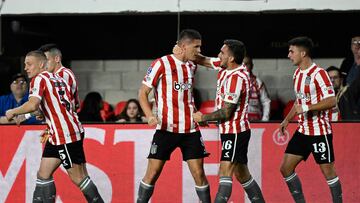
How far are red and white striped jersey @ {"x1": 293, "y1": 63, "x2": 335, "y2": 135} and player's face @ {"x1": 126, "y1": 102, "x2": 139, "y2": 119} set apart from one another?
313cm

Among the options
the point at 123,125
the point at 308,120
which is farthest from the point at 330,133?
the point at 123,125

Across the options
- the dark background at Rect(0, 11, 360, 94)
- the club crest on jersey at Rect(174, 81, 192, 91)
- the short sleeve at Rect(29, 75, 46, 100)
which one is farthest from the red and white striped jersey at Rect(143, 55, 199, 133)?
the dark background at Rect(0, 11, 360, 94)

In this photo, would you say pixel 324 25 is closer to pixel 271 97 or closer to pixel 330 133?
pixel 271 97

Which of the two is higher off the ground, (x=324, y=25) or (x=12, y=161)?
(x=324, y=25)

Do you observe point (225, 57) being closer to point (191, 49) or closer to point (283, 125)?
point (191, 49)

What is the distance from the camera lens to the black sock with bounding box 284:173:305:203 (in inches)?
450

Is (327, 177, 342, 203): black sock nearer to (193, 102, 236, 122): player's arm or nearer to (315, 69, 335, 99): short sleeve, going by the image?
(315, 69, 335, 99): short sleeve

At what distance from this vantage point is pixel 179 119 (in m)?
10.8

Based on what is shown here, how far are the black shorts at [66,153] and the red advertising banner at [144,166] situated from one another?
5.27 feet

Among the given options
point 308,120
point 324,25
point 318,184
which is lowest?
point 318,184

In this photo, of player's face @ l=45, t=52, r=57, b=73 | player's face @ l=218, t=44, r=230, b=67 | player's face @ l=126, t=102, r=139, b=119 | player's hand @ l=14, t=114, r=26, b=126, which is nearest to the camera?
player's face @ l=218, t=44, r=230, b=67

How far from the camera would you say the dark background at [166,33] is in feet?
51.6

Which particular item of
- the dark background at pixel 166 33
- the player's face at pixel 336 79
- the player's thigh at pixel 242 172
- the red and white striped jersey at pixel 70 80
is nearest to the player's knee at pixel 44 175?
the red and white striped jersey at pixel 70 80

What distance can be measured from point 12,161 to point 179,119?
262 cm
